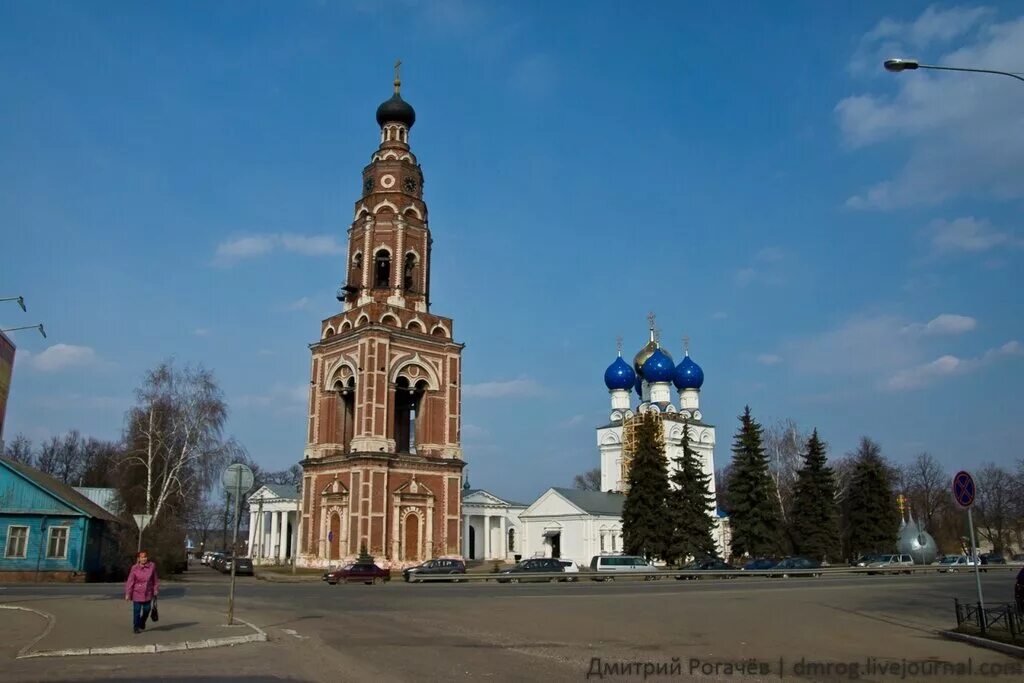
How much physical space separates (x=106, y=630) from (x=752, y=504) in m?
47.4

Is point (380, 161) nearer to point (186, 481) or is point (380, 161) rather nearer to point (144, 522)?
point (186, 481)

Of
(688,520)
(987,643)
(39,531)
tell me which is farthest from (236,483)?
(688,520)

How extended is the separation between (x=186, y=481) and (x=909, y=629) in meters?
37.0

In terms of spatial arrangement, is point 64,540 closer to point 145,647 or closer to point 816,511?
point 145,647

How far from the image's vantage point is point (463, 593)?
28.1m

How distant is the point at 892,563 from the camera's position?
51.1 meters

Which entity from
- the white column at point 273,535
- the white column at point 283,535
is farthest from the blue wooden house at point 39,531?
the white column at point 273,535

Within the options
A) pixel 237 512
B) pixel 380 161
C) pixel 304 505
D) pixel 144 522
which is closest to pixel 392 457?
pixel 304 505

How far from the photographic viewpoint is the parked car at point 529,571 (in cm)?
3838

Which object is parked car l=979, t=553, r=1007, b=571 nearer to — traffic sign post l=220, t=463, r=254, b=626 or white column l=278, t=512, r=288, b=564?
white column l=278, t=512, r=288, b=564

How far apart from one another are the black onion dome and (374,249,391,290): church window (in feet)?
30.3

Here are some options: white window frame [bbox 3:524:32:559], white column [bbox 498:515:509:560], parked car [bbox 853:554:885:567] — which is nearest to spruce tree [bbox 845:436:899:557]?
parked car [bbox 853:554:885:567]

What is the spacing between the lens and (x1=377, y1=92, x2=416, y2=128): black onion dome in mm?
54406

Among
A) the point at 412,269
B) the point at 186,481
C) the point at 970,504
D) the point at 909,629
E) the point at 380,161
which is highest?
the point at 380,161
